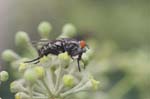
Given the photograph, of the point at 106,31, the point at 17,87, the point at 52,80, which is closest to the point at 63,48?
the point at 52,80

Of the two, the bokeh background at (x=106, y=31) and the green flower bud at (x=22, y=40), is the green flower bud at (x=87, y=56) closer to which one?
the bokeh background at (x=106, y=31)

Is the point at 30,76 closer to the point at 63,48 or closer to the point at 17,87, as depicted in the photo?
the point at 17,87

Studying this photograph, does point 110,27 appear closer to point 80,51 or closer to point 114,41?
point 114,41

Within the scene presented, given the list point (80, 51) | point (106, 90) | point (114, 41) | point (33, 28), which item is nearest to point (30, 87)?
point (80, 51)

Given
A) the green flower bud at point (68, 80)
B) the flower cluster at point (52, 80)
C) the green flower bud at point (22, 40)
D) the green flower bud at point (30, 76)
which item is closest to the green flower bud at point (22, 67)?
the flower cluster at point (52, 80)

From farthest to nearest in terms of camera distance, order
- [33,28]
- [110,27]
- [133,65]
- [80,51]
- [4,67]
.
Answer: [33,28] < [110,27] < [4,67] < [133,65] < [80,51]

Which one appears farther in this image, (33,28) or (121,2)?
(33,28)
